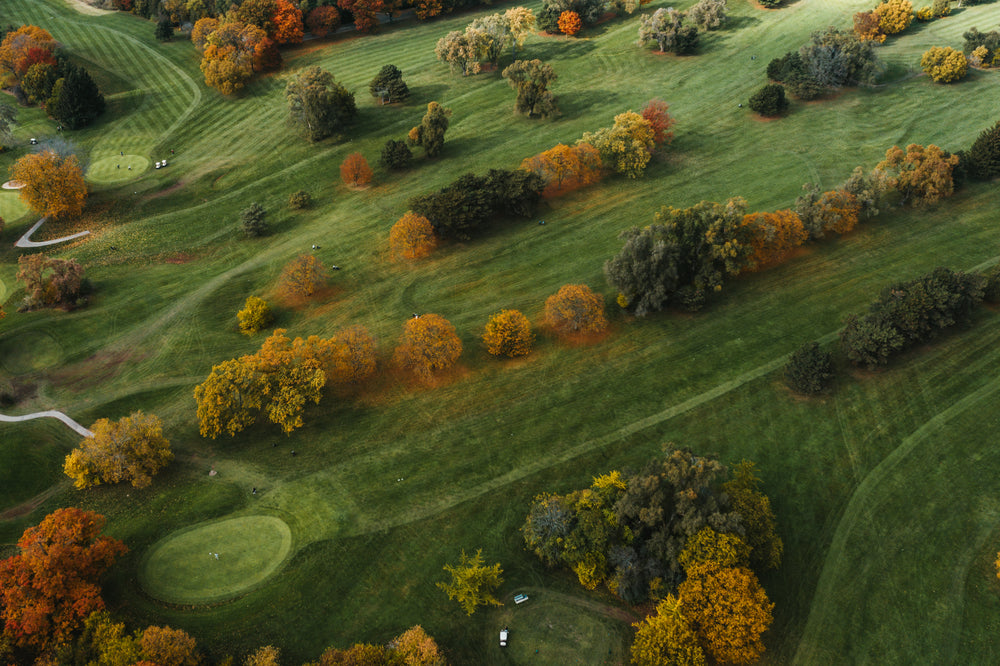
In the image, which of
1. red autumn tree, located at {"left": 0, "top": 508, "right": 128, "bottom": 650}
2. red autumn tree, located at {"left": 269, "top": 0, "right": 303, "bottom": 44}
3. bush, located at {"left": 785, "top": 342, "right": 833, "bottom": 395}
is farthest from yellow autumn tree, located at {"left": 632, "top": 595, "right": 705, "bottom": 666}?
red autumn tree, located at {"left": 269, "top": 0, "right": 303, "bottom": 44}

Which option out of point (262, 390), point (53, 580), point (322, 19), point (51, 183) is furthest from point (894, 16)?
point (53, 580)

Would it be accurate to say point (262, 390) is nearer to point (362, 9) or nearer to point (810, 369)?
point (810, 369)

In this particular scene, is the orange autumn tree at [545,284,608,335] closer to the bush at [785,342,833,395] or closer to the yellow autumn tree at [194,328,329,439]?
the bush at [785,342,833,395]

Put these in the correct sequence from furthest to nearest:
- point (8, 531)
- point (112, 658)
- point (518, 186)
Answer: point (518, 186), point (8, 531), point (112, 658)

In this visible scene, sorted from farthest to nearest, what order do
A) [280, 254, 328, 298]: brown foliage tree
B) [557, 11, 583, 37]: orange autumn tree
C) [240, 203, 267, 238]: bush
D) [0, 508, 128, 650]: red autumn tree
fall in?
[557, 11, 583, 37]: orange autumn tree → [240, 203, 267, 238]: bush → [280, 254, 328, 298]: brown foliage tree → [0, 508, 128, 650]: red autumn tree

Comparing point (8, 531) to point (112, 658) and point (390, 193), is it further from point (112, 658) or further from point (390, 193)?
point (390, 193)

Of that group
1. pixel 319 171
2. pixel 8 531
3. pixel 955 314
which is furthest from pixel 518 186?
pixel 8 531
